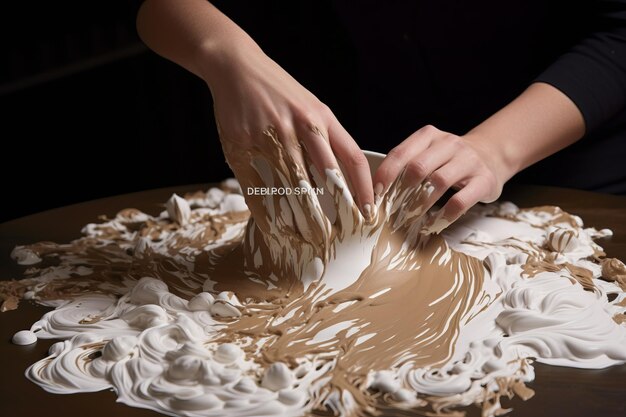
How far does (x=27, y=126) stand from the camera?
3137mm

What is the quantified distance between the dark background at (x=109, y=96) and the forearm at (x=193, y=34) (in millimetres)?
1199

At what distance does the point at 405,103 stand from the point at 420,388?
101cm

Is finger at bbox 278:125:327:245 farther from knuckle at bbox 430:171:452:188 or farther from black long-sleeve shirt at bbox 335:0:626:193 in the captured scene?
black long-sleeve shirt at bbox 335:0:626:193

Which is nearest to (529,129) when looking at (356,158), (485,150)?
(485,150)

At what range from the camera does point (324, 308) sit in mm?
1137

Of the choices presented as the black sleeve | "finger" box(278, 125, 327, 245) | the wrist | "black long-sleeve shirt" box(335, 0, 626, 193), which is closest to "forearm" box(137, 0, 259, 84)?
the wrist

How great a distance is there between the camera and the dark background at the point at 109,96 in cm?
270

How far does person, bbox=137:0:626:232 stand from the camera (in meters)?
1.19

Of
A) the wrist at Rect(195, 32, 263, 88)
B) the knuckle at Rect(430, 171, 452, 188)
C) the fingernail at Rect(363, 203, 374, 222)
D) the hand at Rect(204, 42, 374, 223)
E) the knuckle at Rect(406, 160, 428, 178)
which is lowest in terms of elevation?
the fingernail at Rect(363, 203, 374, 222)

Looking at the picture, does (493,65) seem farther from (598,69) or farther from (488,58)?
(598,69)

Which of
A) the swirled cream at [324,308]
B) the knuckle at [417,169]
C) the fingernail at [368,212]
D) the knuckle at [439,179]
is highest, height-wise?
the knuckle at [417,169]

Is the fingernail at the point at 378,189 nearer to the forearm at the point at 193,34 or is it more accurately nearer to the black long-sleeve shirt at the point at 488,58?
the forearm at the point at 193,34

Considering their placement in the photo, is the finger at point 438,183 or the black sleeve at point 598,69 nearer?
the finger at point 438,183

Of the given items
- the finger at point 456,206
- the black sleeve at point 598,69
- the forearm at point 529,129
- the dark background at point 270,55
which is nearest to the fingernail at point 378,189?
the finger at point 456,206
